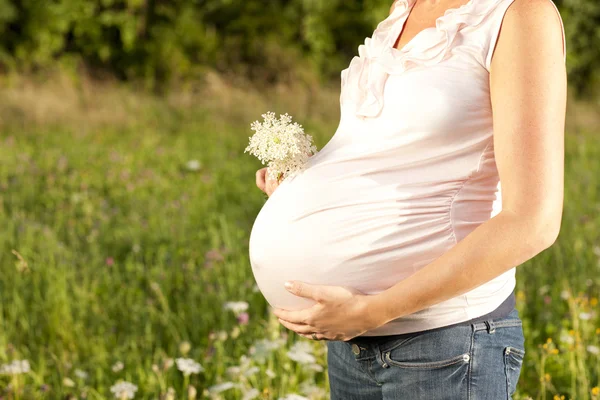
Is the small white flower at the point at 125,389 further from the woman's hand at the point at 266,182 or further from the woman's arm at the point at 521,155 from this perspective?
→ the woman's arm at the point at 521,155

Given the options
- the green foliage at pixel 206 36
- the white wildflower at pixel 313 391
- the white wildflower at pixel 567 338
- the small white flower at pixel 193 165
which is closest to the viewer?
the white wildflower at pixel 313 391

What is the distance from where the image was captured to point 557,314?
3025 millimetres

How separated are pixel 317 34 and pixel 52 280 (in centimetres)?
969

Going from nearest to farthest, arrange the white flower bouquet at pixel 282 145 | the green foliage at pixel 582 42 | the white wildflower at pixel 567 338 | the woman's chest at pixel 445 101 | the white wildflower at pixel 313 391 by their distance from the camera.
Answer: the woman's chest at pixel 445 101 → the white flower bouquet at pixel 282 145 → the white wildflower at pixel 313 391 → the white wildflower at pixel 567 338 → the green foliage at pixel 582 42

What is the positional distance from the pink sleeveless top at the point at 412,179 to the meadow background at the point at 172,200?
0.81 m

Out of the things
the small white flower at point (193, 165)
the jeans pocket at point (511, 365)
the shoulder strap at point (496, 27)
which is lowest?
the small white flower at point (193, 165)

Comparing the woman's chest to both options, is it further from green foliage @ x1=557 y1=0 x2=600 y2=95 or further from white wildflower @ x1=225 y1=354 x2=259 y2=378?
green foliage @ x1=557 y1=0 x2=600 y2=95

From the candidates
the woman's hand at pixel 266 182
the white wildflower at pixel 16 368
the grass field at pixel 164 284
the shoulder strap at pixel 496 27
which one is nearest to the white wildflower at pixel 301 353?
the grass field at pixel 164 284

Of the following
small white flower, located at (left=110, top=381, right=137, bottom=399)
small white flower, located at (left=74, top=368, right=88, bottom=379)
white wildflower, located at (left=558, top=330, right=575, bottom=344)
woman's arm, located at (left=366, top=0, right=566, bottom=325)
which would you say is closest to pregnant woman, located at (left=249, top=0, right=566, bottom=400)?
woman's arm, located at (left=366, top=0, right=566, bottom=325)

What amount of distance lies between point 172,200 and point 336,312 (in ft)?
13.0

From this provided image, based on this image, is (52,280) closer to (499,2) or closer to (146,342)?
(146,342)

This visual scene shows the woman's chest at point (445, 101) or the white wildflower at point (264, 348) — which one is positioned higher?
the woman's chest at point (445, 101)

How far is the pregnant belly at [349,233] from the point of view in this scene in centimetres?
116

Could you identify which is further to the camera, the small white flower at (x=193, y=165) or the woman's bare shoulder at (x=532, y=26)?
the small white flower at (x=193, y=165)
